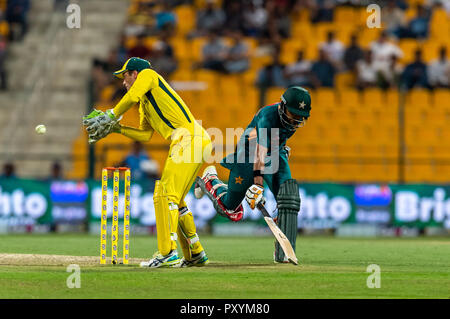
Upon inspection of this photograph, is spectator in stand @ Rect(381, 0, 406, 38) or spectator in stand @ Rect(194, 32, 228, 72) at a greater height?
spectator in stand @ Rect(381, 0, 406, 38)

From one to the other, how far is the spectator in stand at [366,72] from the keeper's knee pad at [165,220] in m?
13.8

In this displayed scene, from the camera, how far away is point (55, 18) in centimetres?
2798

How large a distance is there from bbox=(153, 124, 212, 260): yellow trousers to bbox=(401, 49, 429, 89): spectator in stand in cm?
1342

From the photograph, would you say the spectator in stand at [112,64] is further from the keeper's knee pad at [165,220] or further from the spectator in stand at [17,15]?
the keeper's knee pad at [165,220]

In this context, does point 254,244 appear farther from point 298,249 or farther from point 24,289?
point 24,289

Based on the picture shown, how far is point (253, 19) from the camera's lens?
26.6 m

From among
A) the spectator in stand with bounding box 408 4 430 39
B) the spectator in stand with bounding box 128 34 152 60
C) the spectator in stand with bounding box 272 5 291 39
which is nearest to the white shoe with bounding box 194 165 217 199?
the spectator in stand with bounding box 128 34 152 60

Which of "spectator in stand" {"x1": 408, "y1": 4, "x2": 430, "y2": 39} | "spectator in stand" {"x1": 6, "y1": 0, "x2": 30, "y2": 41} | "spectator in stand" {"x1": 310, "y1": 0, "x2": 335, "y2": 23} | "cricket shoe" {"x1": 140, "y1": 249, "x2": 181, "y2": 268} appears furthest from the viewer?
"spectator in stand" {"x1": 6, "y1": 0, "x2": 30, "y2": 41}

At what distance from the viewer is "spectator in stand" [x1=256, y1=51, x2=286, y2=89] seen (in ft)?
80.1

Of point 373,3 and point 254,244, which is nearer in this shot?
point 254,244

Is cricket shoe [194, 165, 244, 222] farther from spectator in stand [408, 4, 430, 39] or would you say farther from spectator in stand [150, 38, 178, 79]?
spectator in stand [408, 4, 430, 39]

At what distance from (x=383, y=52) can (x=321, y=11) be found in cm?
243
